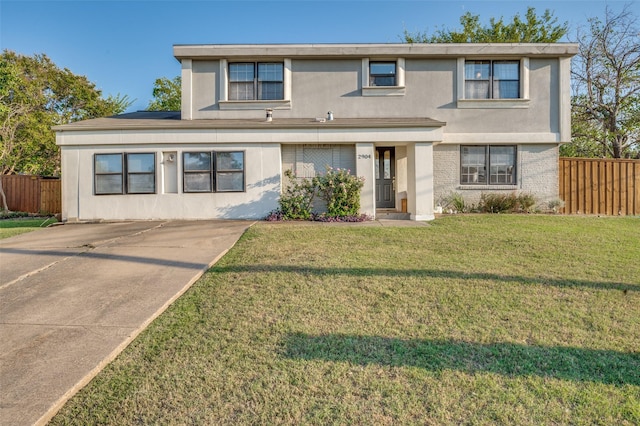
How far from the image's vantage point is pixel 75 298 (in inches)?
179

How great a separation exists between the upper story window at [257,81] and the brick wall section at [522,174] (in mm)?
6151

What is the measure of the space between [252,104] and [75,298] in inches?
379

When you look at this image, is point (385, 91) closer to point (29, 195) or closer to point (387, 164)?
point (387, 164)

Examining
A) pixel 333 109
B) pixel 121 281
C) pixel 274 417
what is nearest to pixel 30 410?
pixel 274 417

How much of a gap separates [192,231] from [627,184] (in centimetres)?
1485

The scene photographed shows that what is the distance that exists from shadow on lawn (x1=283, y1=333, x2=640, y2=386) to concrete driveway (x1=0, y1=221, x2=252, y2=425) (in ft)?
5.77

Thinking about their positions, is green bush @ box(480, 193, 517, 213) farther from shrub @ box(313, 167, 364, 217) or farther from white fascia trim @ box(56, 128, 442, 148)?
shrub @ box(313, 167, 364, 217)

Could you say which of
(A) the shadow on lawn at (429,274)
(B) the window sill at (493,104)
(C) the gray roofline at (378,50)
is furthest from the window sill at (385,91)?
(A) the shadow on lawn at (429,274)

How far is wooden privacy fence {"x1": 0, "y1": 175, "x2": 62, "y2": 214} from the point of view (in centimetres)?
1506

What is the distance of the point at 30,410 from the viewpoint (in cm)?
247

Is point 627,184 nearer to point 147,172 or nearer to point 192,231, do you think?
point 192,231

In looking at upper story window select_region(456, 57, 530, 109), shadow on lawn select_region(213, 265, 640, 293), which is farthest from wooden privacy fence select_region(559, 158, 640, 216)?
shadow on lawn select_region(213, 265, 640, 293)

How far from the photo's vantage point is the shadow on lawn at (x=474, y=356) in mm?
2977

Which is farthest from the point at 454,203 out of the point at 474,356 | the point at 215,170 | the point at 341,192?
the point at 474,356
